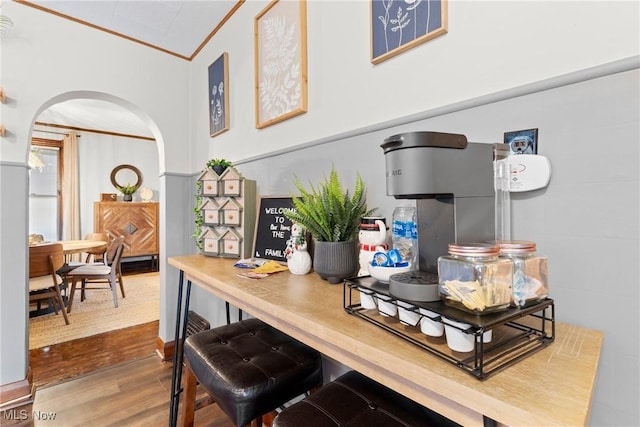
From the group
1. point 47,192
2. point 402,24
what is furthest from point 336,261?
point 47,192

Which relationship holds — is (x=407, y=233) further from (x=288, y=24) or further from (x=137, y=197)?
(x=137, y=197)

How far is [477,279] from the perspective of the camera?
53 cm

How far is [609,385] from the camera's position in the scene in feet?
2.16

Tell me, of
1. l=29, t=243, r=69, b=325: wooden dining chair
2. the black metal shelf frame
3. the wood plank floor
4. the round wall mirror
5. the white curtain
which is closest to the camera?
the black metal shelf frame

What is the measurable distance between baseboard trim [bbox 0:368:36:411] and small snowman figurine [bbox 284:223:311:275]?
1.97 meters

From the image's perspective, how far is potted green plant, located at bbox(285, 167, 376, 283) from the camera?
1.01 metres

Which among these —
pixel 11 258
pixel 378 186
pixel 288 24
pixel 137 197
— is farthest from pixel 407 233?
pixel 137 197

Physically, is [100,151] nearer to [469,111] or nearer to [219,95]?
[219,95]

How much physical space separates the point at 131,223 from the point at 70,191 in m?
1.11

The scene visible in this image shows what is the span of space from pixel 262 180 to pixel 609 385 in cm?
161

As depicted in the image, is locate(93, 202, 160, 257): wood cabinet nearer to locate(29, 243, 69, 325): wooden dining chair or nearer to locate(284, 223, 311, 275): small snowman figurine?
locate(29, 243, 69, 325): wooden dining chair

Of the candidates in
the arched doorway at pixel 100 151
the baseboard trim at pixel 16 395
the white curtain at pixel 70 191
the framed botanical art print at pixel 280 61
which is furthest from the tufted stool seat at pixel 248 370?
the white curtain at pixel 70 191

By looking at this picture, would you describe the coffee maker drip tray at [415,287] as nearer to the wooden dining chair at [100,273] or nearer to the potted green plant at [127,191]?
the wooden dining chair at [100,273]

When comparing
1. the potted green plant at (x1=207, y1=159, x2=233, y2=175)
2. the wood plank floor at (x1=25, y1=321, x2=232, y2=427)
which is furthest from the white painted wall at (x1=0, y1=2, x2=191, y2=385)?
the potted green plant at (x1=207, y1=159, x2=233, y2=175)
